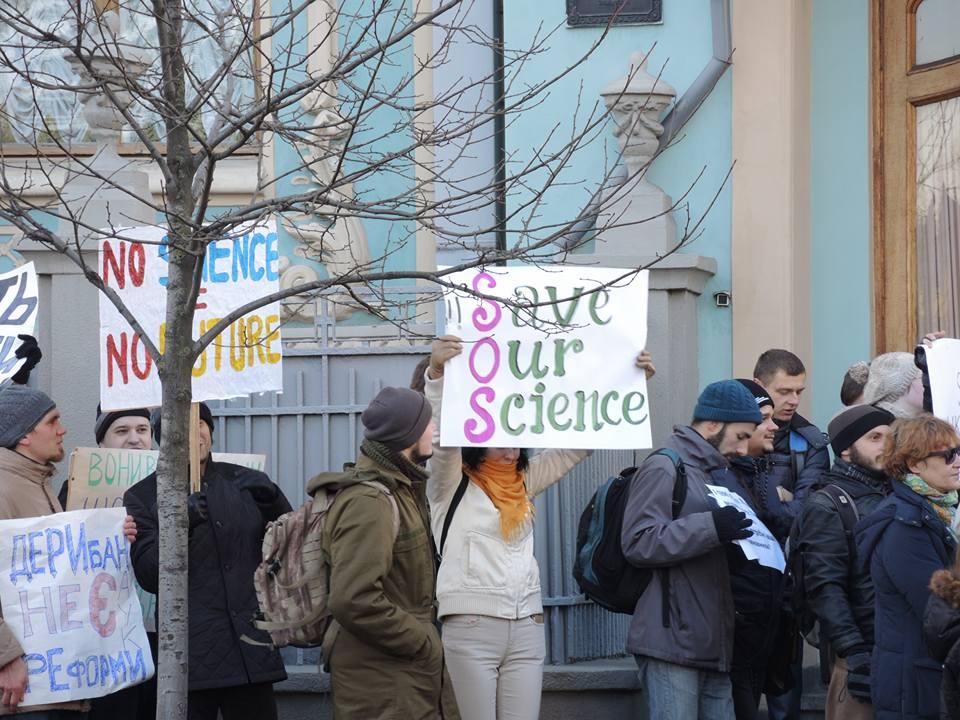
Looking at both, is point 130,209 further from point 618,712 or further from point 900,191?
point 900,191

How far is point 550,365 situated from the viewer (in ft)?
24.2

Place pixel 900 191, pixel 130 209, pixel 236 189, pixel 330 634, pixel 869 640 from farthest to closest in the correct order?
pixel 236 189, pixel 900 191, pixel 130 209, pixel 869 640, pixel 330 634

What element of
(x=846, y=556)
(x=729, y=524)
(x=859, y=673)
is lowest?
(x=859, y=673)

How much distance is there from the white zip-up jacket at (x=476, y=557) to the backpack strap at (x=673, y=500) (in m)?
0.54

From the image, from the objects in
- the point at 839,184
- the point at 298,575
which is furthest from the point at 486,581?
the point at 839,184

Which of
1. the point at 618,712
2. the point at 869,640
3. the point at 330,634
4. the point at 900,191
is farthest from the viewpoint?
the point at 900,191

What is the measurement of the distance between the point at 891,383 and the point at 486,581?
220 centimetres

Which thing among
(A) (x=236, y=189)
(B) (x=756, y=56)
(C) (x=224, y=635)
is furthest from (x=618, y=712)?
(A) (x=236, y=189)

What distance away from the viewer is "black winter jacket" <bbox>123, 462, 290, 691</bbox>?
6934mm

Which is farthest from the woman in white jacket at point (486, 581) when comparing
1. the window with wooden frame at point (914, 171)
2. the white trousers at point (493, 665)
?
the window with wooden frame at point (914, 171)

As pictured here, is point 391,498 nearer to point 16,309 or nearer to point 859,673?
point 859,673

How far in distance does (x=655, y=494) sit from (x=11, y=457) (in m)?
2.65

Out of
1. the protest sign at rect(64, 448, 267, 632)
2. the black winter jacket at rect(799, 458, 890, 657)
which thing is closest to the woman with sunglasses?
the black winter jacket at rect(799, 458, 890, 657)

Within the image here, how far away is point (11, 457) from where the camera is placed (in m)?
6.77
